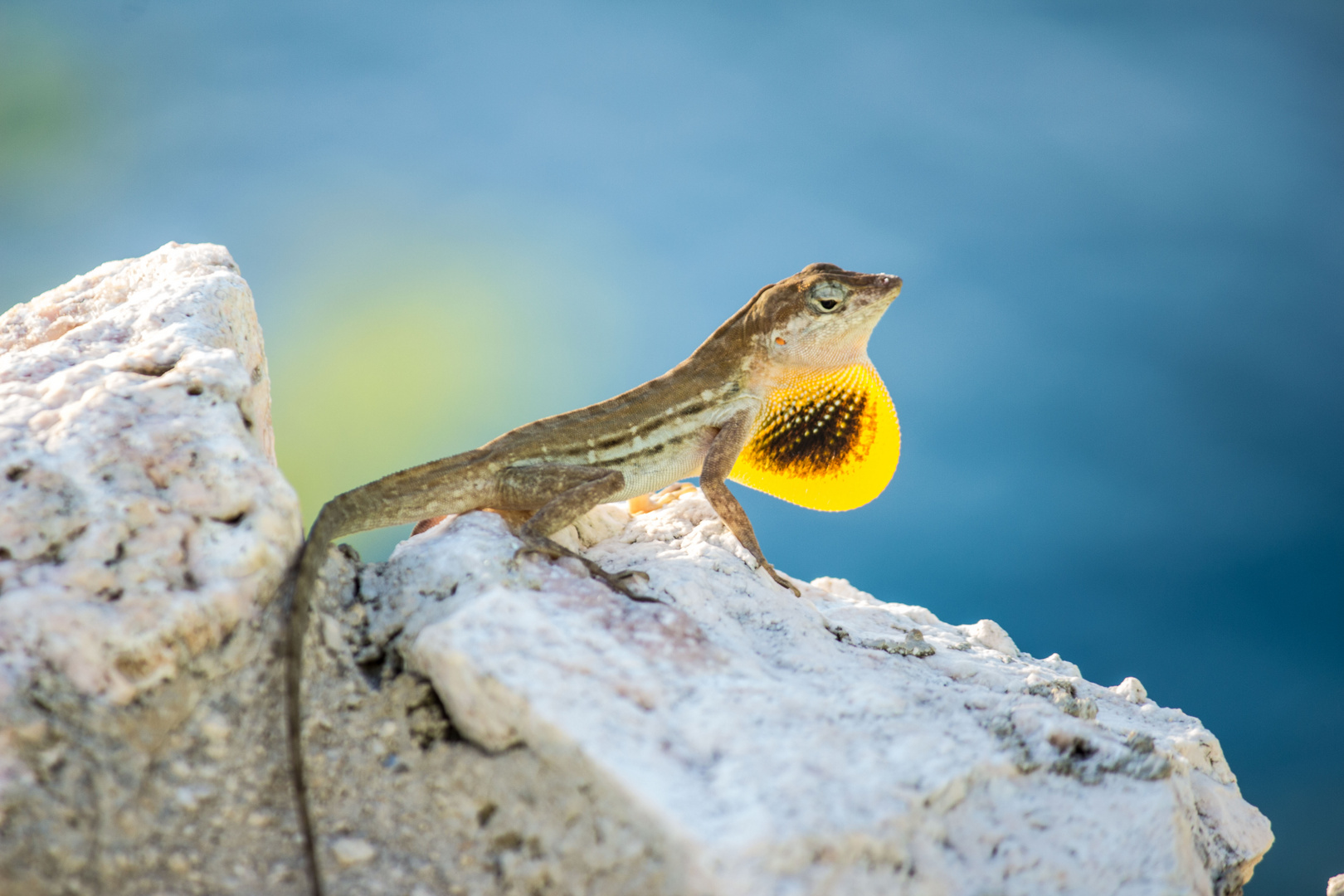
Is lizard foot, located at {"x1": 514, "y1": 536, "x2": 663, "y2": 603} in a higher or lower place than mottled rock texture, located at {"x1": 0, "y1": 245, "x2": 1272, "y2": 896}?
higher

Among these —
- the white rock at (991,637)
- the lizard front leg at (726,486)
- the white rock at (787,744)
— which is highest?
the lizard front leg at (726,486)

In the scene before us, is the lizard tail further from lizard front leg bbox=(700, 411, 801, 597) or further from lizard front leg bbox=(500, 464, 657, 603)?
lizard front leg bbox=(700, 411, 801, 597)

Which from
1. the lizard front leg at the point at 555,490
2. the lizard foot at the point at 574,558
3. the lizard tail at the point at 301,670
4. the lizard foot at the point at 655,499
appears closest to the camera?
the lizard tail at the point at 301,670

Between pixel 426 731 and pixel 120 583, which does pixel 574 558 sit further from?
pixel 120 583

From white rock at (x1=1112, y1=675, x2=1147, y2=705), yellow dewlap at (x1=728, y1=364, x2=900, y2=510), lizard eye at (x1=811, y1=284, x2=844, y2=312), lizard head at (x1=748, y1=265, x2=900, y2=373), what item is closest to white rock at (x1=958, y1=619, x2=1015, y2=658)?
white rock at (x1=1112, y1=675, x2=1147, y2=705)

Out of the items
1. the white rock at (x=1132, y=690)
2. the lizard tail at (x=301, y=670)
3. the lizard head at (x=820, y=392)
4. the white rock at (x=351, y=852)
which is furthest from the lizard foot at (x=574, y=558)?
the white rock at (x=1132, y=690)

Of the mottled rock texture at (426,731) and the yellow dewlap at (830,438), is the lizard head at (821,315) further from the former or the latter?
the mottled rock texture at (426,731)

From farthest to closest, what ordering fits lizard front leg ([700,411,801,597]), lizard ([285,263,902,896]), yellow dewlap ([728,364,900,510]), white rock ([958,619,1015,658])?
1. white rock ([958,619,1015,658])
2. yellow dewlap ([728,364,900,510])
3. lizard front leg ([700,411,801,597])
4. lizard ([285,263,902,896])

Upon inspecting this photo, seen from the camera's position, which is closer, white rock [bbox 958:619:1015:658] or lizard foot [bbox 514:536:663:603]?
lizard foot [bbox 514:536:663:603]
